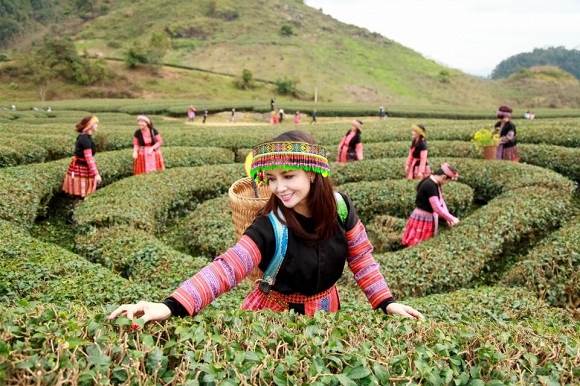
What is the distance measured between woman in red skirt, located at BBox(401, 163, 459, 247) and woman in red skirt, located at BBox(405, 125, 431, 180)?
1990 mm

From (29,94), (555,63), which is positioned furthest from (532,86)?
(555,63)

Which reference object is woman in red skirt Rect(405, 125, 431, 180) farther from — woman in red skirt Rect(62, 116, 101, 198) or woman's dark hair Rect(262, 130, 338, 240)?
woman's dark hair Rect(262, 130, 338, 240)

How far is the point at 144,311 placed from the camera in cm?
253

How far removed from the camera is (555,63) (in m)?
147

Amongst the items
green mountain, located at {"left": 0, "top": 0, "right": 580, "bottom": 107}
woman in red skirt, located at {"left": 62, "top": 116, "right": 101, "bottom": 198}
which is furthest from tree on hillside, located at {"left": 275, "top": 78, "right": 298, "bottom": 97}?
woman in red skirt, located at {"left": 62, "top": 116, "right": 101, "bottom": 198}

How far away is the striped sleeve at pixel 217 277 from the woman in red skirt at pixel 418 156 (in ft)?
26.9

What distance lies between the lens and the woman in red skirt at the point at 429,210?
8445mm

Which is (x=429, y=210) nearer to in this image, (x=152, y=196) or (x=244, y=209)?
(x=244, y=209)

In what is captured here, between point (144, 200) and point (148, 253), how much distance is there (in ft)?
9.96

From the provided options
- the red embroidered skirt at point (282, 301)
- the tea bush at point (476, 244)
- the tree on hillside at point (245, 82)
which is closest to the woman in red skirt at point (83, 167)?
the tea bush at point (476, 244)

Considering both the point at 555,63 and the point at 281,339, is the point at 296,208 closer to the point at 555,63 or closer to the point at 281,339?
the point at 281,339

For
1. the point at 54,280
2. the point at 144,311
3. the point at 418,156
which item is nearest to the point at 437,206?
the point at 418,156

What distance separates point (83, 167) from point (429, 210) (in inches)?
284

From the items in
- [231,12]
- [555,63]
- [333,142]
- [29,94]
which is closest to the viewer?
[333,142]
